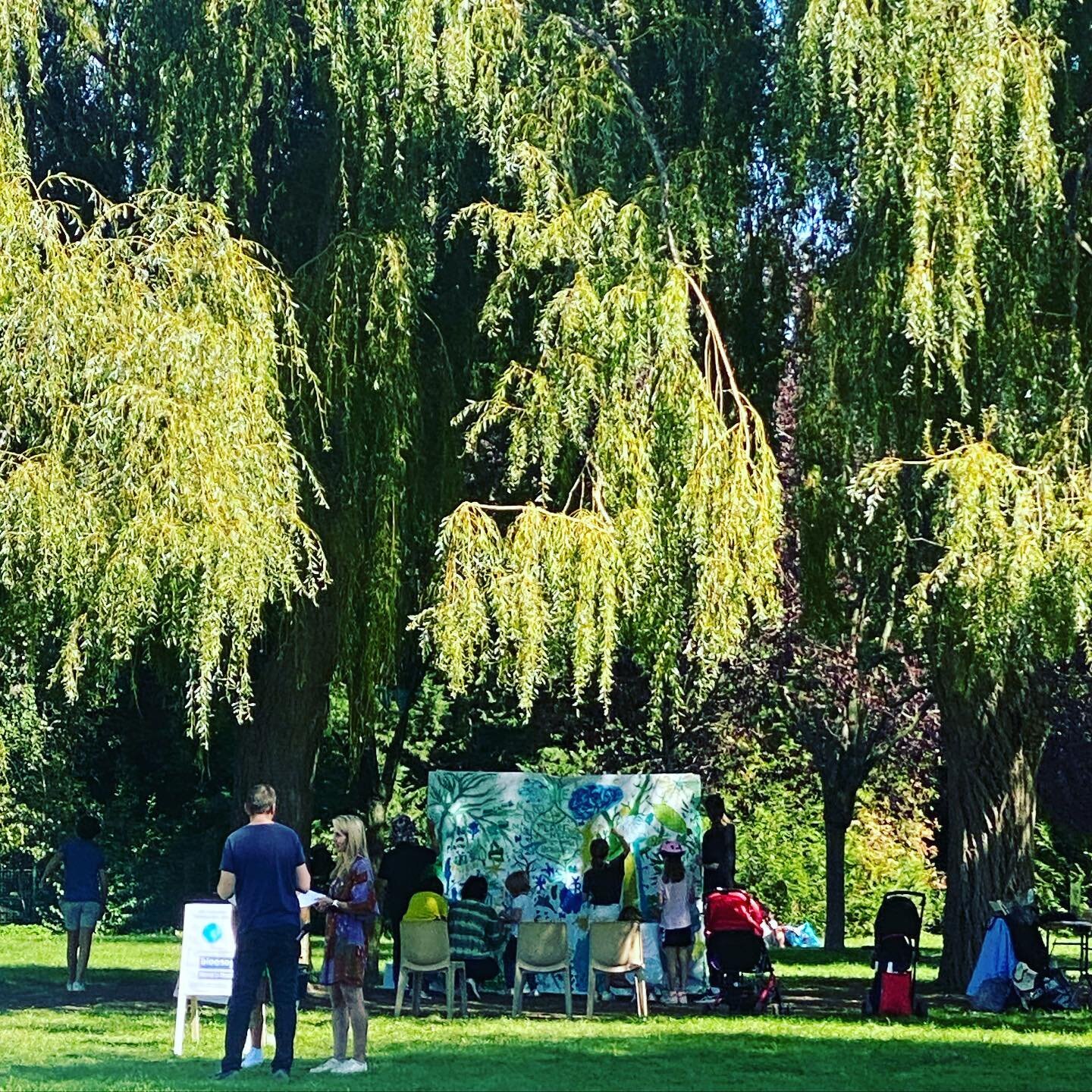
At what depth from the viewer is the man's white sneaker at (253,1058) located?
11.9 meters

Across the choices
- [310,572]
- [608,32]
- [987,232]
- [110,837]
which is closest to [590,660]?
[310,572]

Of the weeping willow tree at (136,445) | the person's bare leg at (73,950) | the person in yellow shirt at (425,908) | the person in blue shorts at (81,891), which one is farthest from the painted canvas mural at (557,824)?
the weeping willow tree at (136,445)

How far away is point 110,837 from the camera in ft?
109

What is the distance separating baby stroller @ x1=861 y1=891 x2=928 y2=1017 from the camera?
54.4 feet

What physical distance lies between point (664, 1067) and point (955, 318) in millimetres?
5662

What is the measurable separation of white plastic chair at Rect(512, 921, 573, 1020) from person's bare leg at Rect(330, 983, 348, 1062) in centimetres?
445

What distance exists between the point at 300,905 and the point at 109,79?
781cm

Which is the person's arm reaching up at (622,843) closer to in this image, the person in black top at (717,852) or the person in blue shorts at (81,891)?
the person in black top at (717,852)

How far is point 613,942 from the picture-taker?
651 inches

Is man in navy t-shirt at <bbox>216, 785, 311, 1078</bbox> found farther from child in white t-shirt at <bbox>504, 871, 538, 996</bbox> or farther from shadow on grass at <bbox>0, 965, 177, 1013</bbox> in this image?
shadow on grass at <bbox>0, 965, 177, 1013</bbox>

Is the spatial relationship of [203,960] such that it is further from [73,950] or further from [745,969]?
[73,950]

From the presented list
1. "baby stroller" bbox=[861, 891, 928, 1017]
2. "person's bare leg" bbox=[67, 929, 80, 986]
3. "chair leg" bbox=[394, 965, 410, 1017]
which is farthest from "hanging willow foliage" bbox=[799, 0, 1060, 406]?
"person's bare leg" bbox=[67, 929, 80, 986]

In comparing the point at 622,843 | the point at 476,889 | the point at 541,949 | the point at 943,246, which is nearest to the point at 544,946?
the point at 541,949

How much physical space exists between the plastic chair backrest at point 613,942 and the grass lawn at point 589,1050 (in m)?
0.52
